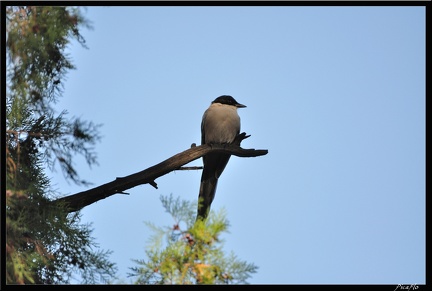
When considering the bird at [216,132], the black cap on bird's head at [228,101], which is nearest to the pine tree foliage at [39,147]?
the bird at [216,132]

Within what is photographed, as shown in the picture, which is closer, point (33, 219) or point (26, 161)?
point (33, 219)

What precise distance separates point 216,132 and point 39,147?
11.5ft

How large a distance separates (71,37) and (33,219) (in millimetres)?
1092

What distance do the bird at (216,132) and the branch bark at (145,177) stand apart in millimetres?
985

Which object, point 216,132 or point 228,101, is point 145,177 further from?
point 228,101

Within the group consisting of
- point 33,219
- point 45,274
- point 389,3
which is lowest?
point 45,274

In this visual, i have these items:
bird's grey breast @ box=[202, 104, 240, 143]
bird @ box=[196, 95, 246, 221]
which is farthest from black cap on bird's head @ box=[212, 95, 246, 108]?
bird's grey breast @ box=[202, 104, 240, 143]

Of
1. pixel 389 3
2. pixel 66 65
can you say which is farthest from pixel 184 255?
pixel 389 3

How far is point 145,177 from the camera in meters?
4.80

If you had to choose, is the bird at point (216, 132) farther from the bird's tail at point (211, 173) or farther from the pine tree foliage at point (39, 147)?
the pine tree foliage at point (39, 147)

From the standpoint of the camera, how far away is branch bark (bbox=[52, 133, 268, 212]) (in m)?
4.48

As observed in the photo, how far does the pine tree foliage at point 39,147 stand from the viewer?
312 cm
